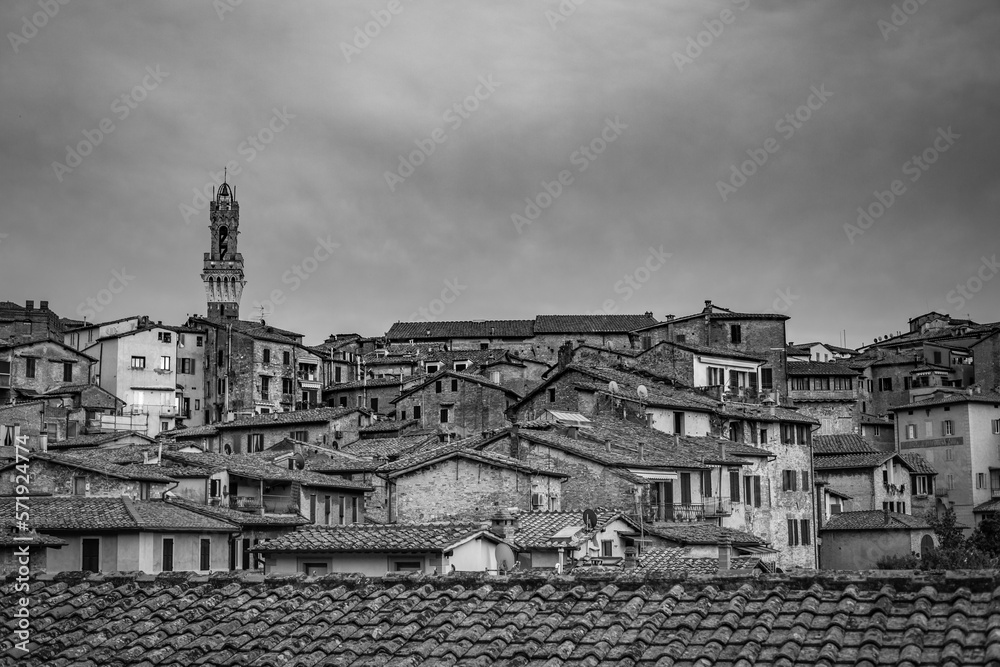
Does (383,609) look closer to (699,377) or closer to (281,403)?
Answer: (699,377)

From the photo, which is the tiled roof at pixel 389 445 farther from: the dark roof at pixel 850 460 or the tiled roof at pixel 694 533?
the dark roof at pixel 850 460

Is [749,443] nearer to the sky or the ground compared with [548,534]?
nearer to the sky

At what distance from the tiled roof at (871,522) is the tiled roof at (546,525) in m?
Result: 27.3

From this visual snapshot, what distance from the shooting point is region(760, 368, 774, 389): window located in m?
83.6

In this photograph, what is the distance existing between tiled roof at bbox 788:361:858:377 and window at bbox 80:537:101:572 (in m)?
69.0

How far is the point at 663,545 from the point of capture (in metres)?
40.7

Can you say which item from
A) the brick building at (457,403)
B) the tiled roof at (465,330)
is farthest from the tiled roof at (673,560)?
the tiled roof at (465,330)

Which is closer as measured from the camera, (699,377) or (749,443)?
(749,443)

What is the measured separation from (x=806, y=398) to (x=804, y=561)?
3718 cm

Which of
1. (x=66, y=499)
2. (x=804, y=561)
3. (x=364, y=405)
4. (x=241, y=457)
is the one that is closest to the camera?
(x=66, y=499)

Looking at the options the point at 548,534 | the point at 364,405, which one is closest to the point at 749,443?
the point at 548,534

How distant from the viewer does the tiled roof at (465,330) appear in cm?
11438

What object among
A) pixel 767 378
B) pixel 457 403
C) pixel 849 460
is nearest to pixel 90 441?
pixel 457 403

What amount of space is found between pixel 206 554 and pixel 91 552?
4632 mm
